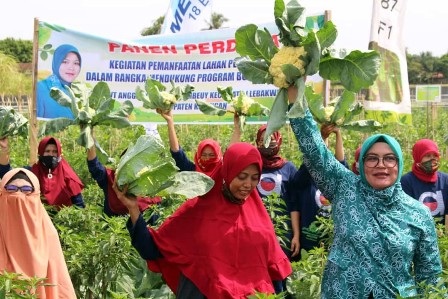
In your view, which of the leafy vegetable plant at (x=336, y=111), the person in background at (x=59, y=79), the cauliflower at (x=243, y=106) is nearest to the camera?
the leafy vegetable plant at (x=336, y=111)

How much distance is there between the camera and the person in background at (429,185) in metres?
5.49

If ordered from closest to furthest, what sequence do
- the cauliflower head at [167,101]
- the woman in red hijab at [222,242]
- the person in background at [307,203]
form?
1. the woman in red hijab at [222,242]
2. the person in background at [307,203]
3. the cauliflower head at [167,101]

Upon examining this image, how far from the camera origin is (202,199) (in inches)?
145

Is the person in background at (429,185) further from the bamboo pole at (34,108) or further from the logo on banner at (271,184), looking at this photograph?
the bamboo pole at (34,108)

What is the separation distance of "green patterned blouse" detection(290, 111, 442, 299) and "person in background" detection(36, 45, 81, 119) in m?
3.83

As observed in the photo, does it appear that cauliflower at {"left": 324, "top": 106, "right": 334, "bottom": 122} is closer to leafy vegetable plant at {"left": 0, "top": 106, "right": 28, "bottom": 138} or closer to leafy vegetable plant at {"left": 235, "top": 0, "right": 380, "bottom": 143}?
leafy vegetable plant at {"left": 235, "top": 0, "right": 380, "bottom": 143}

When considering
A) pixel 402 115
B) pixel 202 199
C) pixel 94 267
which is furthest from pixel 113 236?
pixel 402 115

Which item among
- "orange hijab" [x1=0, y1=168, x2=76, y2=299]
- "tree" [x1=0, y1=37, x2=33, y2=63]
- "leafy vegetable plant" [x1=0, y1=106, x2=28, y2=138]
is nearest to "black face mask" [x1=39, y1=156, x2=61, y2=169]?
"leafy vegetable plant" [x1=0, y1=106, x2=28, y2=138]

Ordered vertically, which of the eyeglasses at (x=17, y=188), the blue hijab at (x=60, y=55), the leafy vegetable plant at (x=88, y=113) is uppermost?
the blue hijab at (x=60, y=55)

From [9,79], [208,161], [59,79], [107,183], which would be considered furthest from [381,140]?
[9,79]

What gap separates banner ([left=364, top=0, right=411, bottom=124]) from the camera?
21.2 ft

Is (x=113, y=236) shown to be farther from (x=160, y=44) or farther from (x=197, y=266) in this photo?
(x=160, y=44)

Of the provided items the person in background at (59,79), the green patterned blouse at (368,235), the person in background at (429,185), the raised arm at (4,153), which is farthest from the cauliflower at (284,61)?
the person in background at (59,79)

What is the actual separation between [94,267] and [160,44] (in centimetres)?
347
